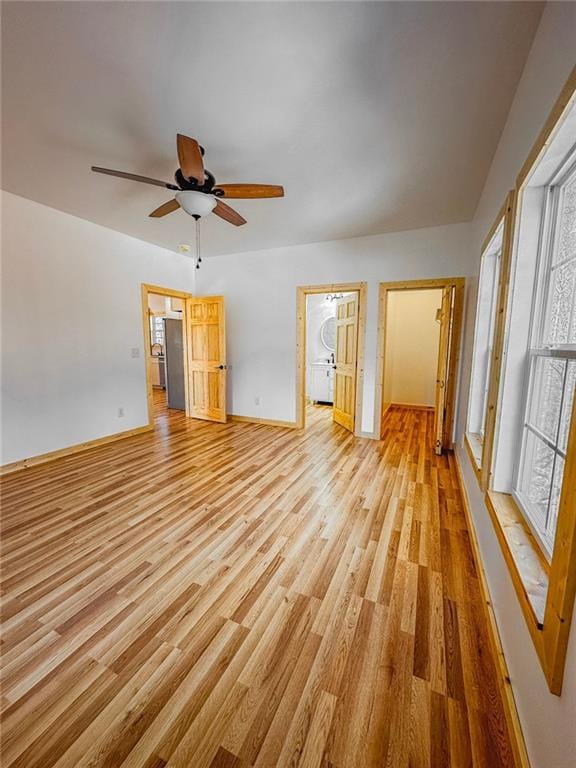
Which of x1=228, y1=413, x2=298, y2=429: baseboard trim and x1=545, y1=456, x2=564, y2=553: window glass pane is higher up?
x1=545, y1=456, x2=564, y2=553: window glass pane

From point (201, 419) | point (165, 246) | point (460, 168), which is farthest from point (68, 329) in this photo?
point (460, 168)

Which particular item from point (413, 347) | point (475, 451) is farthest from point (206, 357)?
point (413, 347)

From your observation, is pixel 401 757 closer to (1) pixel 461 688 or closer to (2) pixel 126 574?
(1) pixel 461 688

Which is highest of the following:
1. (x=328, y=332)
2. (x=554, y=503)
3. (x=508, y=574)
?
(x=328, y=332)

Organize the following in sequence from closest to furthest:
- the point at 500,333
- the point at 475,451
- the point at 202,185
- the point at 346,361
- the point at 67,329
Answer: the point at 500,333 < the point at 202,185 < the point at 475,451 < the point at 67,329 < the point at 346,361

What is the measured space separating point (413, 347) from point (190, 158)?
18.5ft

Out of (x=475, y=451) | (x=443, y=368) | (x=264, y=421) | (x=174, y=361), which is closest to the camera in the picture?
(x=475, y=451)

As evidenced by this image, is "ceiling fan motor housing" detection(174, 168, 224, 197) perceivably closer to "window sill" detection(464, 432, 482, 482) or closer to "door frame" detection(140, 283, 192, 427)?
"door frame" detection(140, 283, 192, 427)

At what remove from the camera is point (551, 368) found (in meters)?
1.33

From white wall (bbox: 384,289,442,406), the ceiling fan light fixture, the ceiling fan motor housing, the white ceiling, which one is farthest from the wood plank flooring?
white wall (bbox: 384,289,442,406)

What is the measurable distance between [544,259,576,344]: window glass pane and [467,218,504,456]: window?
1.18m

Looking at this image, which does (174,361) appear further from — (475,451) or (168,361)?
(475,451)

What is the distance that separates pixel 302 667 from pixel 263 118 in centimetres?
299

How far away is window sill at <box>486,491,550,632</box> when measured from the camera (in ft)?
3.24
